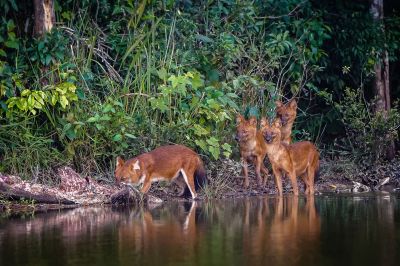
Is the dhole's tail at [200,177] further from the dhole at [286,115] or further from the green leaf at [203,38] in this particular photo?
the green leaf at [203,38]

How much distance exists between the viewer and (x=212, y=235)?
33.2ft

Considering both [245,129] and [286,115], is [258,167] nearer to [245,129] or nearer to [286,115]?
[245,129]

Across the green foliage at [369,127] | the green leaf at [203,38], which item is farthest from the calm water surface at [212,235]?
the green foliage at [369,127]

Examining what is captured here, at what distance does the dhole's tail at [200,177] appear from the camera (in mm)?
14445

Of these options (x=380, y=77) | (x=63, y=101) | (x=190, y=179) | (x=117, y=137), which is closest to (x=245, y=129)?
(x=190, y=179)

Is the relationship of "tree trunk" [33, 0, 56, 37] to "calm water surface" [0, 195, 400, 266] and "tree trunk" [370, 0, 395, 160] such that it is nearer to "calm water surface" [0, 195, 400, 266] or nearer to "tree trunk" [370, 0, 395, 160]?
"calm water surface" [0, 195, 400, 266]

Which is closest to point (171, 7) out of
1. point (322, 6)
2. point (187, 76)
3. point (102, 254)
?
point (187, 76)

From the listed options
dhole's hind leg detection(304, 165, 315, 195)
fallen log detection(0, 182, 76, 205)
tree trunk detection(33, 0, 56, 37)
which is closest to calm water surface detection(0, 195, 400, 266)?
fallen log detection(0, 182, 76, 205)

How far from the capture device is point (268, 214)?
12125 mm

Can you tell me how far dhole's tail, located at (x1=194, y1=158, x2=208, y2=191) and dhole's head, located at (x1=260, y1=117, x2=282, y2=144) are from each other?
149cm

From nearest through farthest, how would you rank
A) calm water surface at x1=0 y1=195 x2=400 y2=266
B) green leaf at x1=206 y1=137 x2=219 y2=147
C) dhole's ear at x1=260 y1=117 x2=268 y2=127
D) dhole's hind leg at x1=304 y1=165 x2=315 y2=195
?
calm water surface at x1=0 y1=195 x2=400 y2=266 → green leaf at x1=206 y1=137 x2=219 y2=147 → dhole's hind leg at x1=304 y1=165 x2=315 y2=195 → dhole's ear at x1=260 y1=117 x2=268 y2=127

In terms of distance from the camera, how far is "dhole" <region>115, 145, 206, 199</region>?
45.1ft

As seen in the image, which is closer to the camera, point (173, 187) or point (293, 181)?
point (173, 187)

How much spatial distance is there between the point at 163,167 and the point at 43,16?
10.5ft
